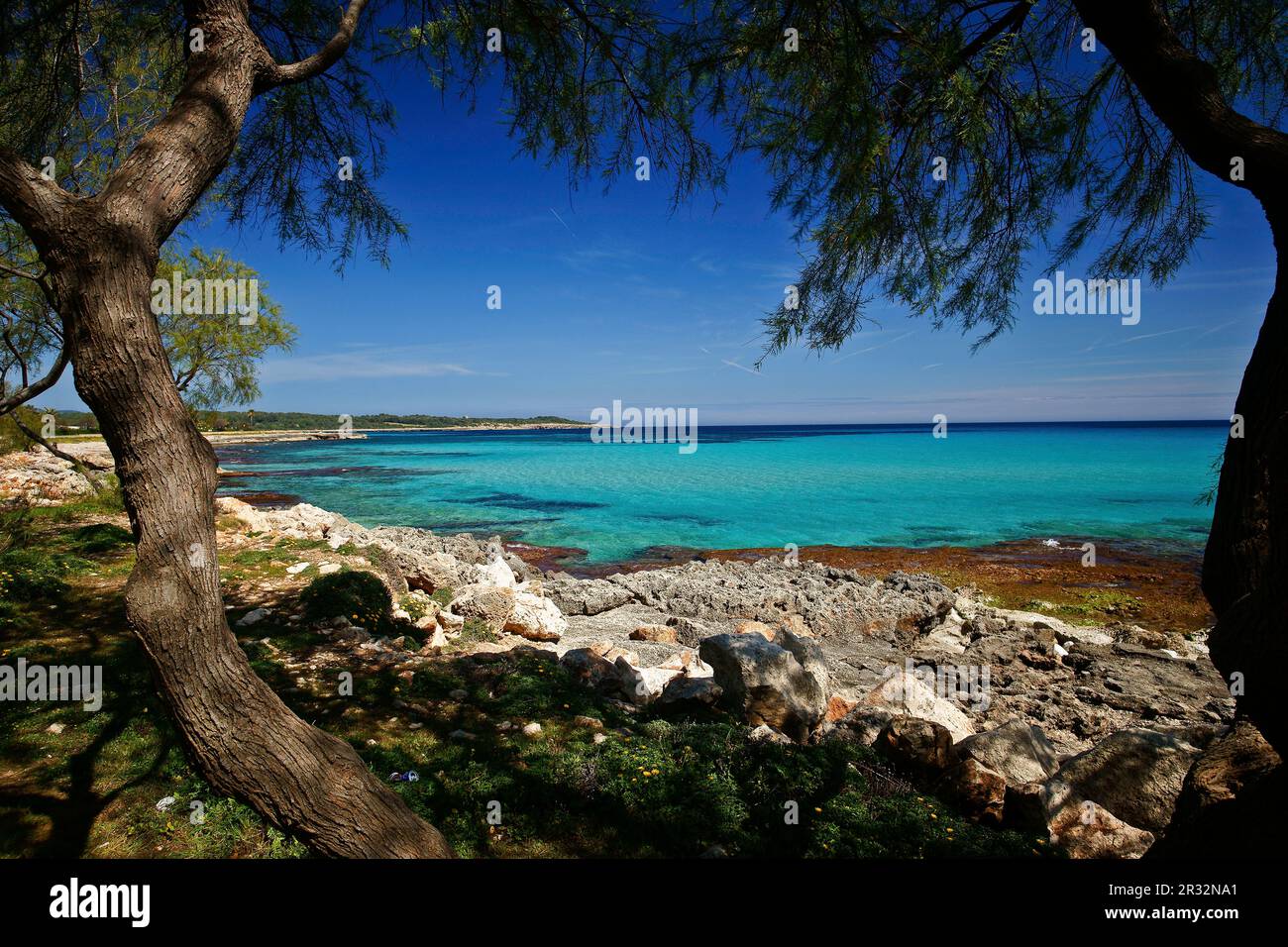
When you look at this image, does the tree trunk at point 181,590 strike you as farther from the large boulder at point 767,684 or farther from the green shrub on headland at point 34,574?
the green shrub on headland at point 34,574

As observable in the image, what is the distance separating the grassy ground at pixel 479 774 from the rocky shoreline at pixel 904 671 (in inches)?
19.2

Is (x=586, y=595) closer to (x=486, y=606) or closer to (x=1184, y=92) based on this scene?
(x=486, y=606)

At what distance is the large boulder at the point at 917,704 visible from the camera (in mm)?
5711

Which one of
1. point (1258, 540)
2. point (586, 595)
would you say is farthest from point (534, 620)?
point (1258, 540)

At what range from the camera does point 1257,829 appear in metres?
2.21

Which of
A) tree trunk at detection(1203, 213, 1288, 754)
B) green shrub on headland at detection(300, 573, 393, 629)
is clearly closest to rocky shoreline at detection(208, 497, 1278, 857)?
green shrub on headland at detection(300, 573, 393, 629)

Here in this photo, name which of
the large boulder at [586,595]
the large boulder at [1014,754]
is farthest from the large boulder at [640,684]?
the large boulder at [586,595]

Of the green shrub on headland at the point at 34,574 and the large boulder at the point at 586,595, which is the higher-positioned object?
the green shrub on headland at the point at 34,574

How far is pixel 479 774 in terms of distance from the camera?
12.4 feet

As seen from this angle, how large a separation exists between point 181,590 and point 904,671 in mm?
9095

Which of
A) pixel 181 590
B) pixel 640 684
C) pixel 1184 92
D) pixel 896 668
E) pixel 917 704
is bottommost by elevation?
pixel 896 668

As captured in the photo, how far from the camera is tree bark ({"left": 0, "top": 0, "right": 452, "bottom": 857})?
172cm

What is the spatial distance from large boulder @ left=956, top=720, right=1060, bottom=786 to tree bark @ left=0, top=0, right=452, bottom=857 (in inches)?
180

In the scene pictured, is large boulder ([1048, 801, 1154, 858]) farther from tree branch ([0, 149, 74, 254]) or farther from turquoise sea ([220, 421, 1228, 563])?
turquoise sea ([220, 421, 1228, 563])
